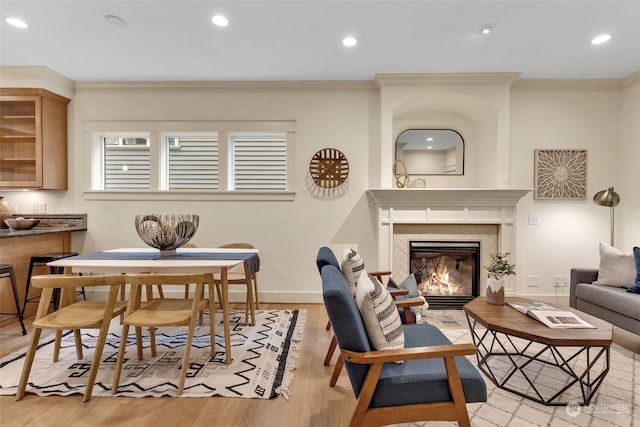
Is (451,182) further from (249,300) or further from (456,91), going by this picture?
(249,300)

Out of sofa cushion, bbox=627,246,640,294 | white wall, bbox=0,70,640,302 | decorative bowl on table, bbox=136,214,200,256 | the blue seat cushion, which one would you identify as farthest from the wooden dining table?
sofa cushion, bbox=627,246,640,294

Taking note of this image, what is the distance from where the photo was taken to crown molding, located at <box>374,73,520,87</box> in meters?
3.43

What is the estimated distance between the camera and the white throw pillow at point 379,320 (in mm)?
1361

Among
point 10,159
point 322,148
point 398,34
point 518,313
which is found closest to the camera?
point 518,313

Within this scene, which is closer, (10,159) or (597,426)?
(597,426)

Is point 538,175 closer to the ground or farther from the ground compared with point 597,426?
farther from the ground

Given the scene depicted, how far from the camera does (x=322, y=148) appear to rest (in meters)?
3.73

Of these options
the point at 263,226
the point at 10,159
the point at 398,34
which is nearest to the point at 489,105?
the point at 398,34

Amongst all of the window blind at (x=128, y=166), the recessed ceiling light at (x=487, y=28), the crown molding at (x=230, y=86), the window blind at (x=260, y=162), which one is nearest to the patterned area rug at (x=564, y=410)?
the recessed ceiling light at (x=487, y=28)

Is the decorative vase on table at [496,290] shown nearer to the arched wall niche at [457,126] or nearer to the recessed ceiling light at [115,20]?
the arched wall niche at [457,126]

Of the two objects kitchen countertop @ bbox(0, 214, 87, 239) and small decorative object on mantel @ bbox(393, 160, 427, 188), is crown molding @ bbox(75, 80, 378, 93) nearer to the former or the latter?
small decorative object on mantel @ bbox(393, 160, 427, 188)

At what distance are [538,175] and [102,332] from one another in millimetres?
4654

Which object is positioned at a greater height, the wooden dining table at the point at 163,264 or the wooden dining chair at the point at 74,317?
the wooden dining table at the point at 163,264

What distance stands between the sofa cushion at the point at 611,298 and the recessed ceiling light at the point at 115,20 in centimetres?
479
